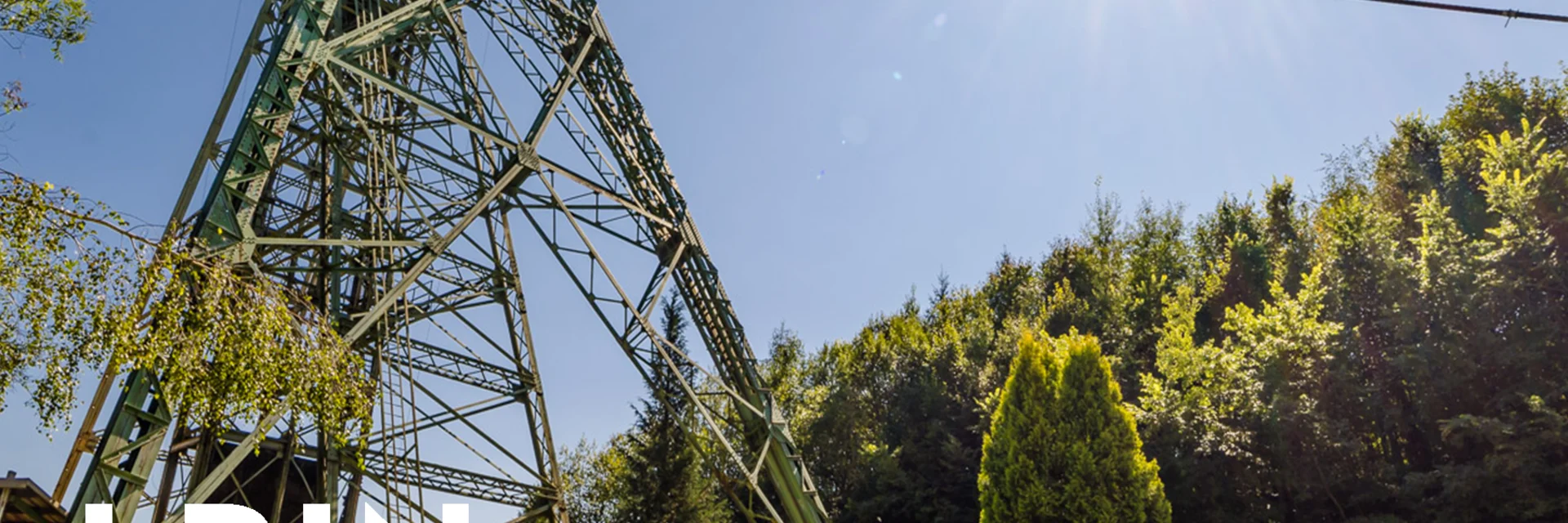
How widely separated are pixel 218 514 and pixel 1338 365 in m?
19.5

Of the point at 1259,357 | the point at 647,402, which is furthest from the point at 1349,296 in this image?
the point at 647,402

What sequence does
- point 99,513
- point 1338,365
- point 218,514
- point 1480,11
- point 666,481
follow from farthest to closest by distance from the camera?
point 666,481 < point 1338,365 < point 218,514 < point 99,513 < point 1480,11

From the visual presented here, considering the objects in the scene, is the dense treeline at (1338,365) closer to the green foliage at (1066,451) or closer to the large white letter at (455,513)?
the green foliage at (1066,451)

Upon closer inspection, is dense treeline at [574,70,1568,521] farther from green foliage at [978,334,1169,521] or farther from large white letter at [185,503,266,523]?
large white letter at [185,503,266,523]

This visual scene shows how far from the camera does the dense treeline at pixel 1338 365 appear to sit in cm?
1612

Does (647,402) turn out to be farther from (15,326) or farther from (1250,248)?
(15,326)

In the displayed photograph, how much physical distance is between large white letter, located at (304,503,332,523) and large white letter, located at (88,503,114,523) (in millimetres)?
3887

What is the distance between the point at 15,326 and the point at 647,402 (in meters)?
22.9

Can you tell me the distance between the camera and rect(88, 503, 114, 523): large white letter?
6.75 metres

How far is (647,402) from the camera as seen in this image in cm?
2736

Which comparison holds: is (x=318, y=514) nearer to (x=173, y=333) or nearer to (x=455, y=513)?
(x=455, y=513)

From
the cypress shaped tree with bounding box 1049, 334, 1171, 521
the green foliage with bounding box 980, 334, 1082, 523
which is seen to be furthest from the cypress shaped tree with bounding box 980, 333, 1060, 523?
the cypress shaped tree with bounding box 1049, 334, 1171, 521

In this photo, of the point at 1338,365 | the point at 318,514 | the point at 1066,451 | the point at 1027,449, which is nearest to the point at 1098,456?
the point at 1066,451

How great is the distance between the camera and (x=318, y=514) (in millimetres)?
11203
